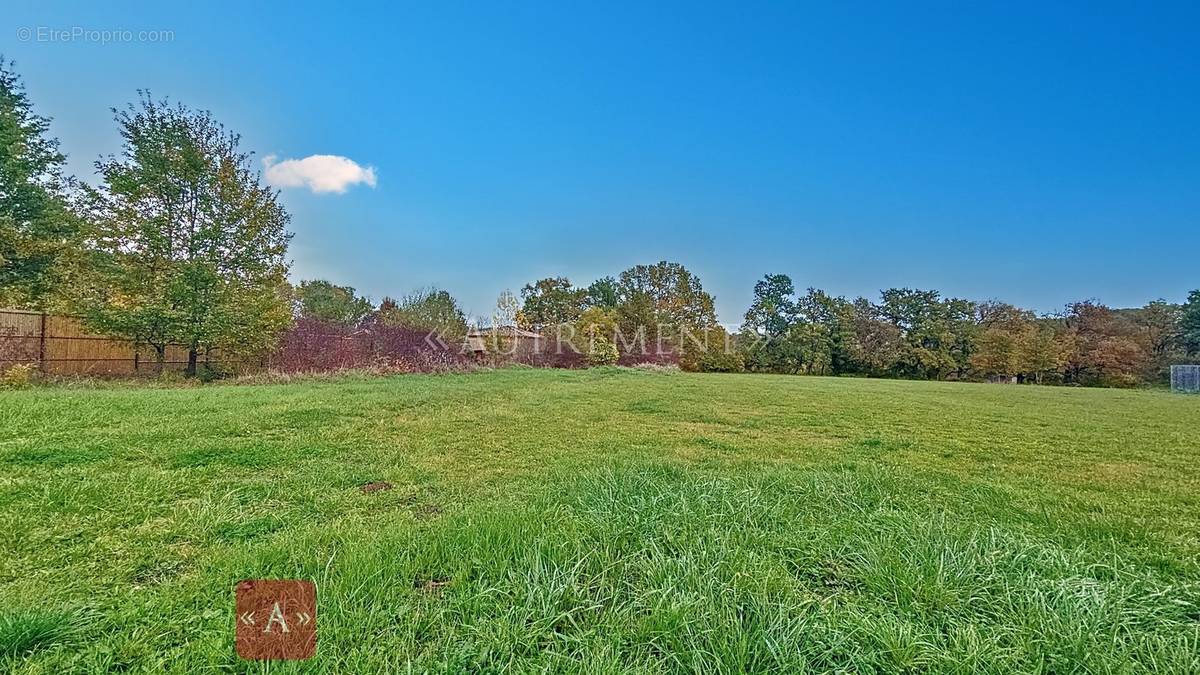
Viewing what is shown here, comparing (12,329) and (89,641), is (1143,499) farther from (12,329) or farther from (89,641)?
(12,329)

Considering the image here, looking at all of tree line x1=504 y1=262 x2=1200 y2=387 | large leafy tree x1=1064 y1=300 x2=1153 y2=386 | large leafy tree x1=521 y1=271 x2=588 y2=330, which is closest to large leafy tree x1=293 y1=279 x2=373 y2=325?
tree line x1=504 y1=262 x2=1200 y2=387

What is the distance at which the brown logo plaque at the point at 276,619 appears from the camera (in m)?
1.25

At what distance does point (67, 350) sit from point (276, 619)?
14012mm

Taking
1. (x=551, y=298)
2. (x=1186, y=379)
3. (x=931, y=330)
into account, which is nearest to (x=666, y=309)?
(x=551, y=298)

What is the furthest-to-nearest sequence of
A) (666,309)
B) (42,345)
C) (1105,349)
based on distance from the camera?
(666,309)
(1105,349)
(42,345)

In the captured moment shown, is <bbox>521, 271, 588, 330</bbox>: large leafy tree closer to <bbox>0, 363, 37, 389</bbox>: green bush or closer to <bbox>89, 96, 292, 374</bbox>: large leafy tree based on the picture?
<bbox>89, 96, 292, 374</bbox>: large leafy tree

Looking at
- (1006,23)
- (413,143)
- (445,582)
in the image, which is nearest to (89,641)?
(445,582)

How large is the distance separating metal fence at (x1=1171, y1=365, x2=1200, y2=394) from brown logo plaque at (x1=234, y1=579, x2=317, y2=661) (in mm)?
33229

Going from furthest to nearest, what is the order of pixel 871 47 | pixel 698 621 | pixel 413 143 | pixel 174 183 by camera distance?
pixel 413 143 < pixel 174 183 < pixel 871 47 < pixel 698 621

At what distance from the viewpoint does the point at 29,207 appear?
12.2 meters

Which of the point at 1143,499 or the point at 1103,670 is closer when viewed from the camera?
the point at 1103,670

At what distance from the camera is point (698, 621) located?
4.59 feet

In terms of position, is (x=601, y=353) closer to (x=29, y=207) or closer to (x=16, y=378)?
(x=16, y=378)

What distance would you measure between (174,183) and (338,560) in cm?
1361
